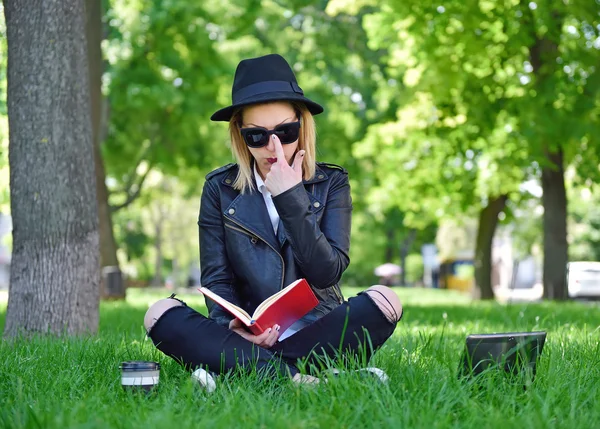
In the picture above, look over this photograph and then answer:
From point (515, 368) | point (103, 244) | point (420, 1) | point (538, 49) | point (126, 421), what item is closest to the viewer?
point (126, 421)

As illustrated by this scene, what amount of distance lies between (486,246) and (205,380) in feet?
58.7

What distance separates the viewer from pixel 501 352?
360 cm

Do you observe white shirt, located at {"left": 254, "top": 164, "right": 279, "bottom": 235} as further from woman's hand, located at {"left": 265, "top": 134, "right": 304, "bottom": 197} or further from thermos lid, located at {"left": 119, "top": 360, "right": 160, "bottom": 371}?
thermos lid, located at {"left": 119, "top": 360, "right": 160, "bottom": 371}

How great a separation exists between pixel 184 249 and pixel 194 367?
50.2m

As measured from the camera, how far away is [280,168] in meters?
4.13

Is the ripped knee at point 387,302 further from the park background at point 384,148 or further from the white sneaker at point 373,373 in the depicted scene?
the white sneaker at point 373,373

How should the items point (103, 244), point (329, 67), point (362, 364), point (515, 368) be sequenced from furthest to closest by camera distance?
point (329, 67), point (103, 244), point (362, 364), point (515, 368)

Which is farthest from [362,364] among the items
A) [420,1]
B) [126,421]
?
[420,1]

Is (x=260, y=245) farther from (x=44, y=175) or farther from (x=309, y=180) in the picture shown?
(x=44, y=175)

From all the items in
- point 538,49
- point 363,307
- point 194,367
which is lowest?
point 194,367

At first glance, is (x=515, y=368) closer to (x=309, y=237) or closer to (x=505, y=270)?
(x=309, y=237)

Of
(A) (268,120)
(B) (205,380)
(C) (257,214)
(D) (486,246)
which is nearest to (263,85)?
(A) (268,120)

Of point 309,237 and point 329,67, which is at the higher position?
point 329,67

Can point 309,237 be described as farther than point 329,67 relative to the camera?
No
